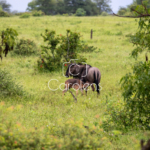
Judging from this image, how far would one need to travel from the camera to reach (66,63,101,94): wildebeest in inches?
352

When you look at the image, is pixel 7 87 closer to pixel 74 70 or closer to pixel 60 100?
pixel 60 100

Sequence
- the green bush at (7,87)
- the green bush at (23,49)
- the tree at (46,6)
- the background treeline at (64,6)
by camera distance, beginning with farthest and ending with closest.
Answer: the tree at (46,6)
the background treeline at (64,6)
the green bush at (23,49)
the green bush at (7,87)

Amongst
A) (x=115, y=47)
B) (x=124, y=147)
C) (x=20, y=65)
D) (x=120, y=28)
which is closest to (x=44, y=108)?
(x=124, y=147)

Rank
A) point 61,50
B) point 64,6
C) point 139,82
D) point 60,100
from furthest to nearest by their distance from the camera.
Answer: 1. point 64,6
2. point 61,50
3. point 60,100
4. point 139,82

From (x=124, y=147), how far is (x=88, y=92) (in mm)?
4736

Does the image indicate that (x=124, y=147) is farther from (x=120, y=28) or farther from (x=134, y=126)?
Result: (x=120, y=28)

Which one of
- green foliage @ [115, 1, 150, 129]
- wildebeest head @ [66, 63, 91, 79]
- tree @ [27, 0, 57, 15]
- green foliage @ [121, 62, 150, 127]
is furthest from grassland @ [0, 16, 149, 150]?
tree @ [27, 0, 57, 15]

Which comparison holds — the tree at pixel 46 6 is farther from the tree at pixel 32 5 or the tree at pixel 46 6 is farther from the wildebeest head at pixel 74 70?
the wildebeest head at pixel 74 70

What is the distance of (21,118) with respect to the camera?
6184 mm

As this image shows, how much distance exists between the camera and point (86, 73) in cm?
898

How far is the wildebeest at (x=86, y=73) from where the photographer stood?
895cm

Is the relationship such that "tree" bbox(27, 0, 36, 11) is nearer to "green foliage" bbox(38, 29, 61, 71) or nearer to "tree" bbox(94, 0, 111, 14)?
"tree" bbox(94, 0, 111, 14)

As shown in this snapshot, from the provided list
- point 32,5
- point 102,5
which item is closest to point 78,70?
point 32,5

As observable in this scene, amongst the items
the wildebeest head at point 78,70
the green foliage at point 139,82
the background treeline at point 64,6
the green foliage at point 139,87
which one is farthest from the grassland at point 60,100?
the background treeline at point 64,6
